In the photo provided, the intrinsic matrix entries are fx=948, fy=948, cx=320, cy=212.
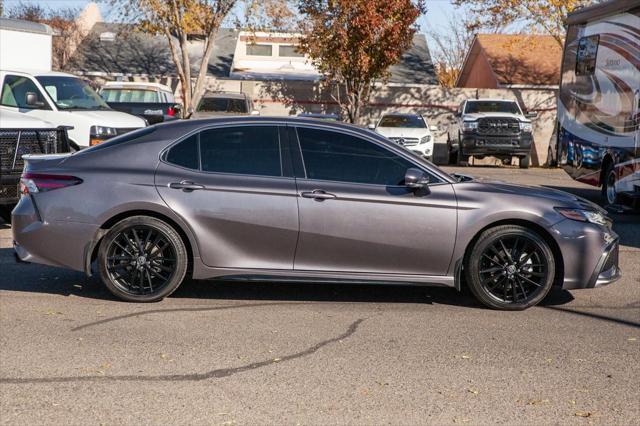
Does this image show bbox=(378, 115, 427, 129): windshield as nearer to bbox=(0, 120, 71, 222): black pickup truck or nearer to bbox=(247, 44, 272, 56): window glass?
bbox=(0, 120, 71, 222): black pickup truck

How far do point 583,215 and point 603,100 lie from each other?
891 cm

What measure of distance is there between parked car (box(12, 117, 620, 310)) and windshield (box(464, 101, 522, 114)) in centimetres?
2138

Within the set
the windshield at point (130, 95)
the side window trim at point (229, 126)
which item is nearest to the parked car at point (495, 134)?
the windshield at point (130, 95)

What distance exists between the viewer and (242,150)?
7.91 metres

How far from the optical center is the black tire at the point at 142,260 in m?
7.73

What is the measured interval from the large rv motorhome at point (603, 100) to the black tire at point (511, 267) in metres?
7.42

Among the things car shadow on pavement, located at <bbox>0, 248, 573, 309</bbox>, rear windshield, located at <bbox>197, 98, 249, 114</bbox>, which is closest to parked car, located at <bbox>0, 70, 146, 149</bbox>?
car shadow on pavement, located at <bbox>0, 248, 573, 309</bbox>

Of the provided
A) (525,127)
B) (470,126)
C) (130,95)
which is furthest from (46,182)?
(525,127)

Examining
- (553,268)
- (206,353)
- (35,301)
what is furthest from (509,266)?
(35,301)

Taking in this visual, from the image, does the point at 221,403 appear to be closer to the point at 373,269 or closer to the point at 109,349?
the point at 109,349

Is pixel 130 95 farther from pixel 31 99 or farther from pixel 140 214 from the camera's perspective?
pixel 140 214

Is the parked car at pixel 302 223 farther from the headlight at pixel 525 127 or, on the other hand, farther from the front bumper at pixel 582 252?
the headlight at pixel 525 127

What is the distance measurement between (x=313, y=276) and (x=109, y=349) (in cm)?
198

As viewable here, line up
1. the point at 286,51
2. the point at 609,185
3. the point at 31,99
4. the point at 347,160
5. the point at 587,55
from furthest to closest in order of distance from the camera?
1. the point at 286,51
2. the point at 587,55
3. the point at 609,185
4. the point at 31,99
5. the point at 347,160
